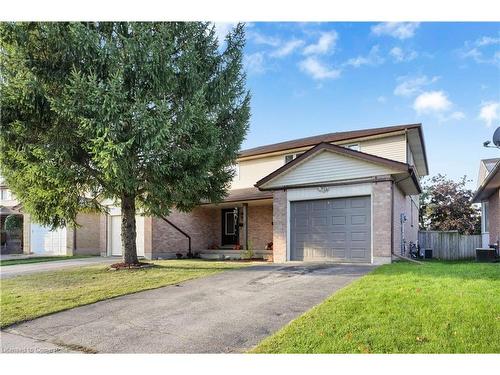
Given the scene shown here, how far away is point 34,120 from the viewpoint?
31.6ft

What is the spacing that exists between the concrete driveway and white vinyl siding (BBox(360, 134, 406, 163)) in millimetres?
7877

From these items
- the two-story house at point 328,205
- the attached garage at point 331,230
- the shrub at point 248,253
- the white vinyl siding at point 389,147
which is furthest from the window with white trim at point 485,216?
the shrub at point 248,253

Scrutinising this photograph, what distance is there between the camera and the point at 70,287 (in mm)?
8609

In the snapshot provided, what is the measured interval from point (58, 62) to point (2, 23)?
4.94ft

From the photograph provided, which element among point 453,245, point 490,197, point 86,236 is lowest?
point 453,245

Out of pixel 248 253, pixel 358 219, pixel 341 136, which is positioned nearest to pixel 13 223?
pixel 248 253

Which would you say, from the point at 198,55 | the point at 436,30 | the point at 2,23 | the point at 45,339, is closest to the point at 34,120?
the point at 2,23

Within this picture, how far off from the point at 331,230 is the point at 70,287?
25.1ft

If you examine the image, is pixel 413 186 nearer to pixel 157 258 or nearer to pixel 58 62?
pixel 157 258

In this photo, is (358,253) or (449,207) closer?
(358,253)

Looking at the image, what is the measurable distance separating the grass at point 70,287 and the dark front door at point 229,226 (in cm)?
746

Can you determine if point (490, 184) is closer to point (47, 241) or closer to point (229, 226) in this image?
point (229, 226)

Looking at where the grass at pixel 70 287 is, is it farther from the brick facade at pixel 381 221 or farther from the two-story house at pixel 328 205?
the brick facade at pixel 381 221

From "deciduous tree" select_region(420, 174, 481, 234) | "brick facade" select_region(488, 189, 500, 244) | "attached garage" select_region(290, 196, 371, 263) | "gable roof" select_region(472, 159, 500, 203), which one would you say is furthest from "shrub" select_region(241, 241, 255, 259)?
"deciduous tree" select_region(420, 174, 481, 234)
